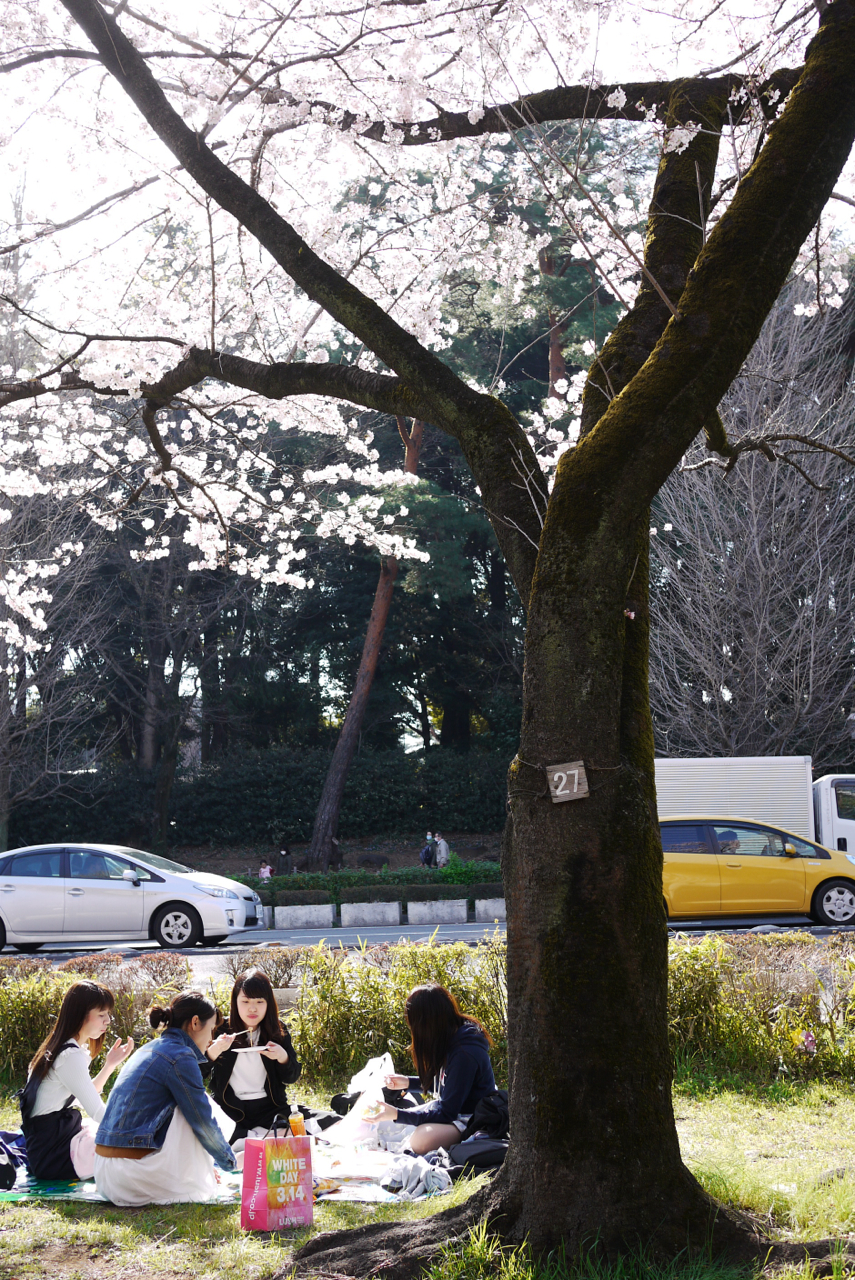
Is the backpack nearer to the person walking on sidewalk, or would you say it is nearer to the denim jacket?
the denim jacket

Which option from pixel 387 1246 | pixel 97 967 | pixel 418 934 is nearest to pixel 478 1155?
pixel 387 1246

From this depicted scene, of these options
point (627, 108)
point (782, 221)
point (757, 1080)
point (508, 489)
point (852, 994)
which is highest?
point (627, 108)

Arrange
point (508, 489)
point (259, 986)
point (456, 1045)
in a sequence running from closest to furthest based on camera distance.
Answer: point (508, 489), point (456, 1045), point (259, 986)

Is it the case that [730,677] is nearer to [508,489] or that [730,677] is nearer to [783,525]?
[783,525]

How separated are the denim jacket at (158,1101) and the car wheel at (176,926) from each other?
31.4ft

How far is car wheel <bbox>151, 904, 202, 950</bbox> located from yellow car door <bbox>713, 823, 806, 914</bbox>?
7.10 meters

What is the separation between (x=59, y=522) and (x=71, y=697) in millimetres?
4768

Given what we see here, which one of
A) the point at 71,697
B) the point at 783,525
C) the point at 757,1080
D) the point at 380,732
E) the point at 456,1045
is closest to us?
the point at 456,1045

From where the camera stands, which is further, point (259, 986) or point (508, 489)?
point (259, 986)

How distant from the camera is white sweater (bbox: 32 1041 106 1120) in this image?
197 inches

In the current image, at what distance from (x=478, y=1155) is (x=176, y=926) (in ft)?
33.2

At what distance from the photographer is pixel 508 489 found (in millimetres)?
4277

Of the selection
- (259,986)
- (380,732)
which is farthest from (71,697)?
(259,986)

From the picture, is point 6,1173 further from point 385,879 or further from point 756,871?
point 385,879
